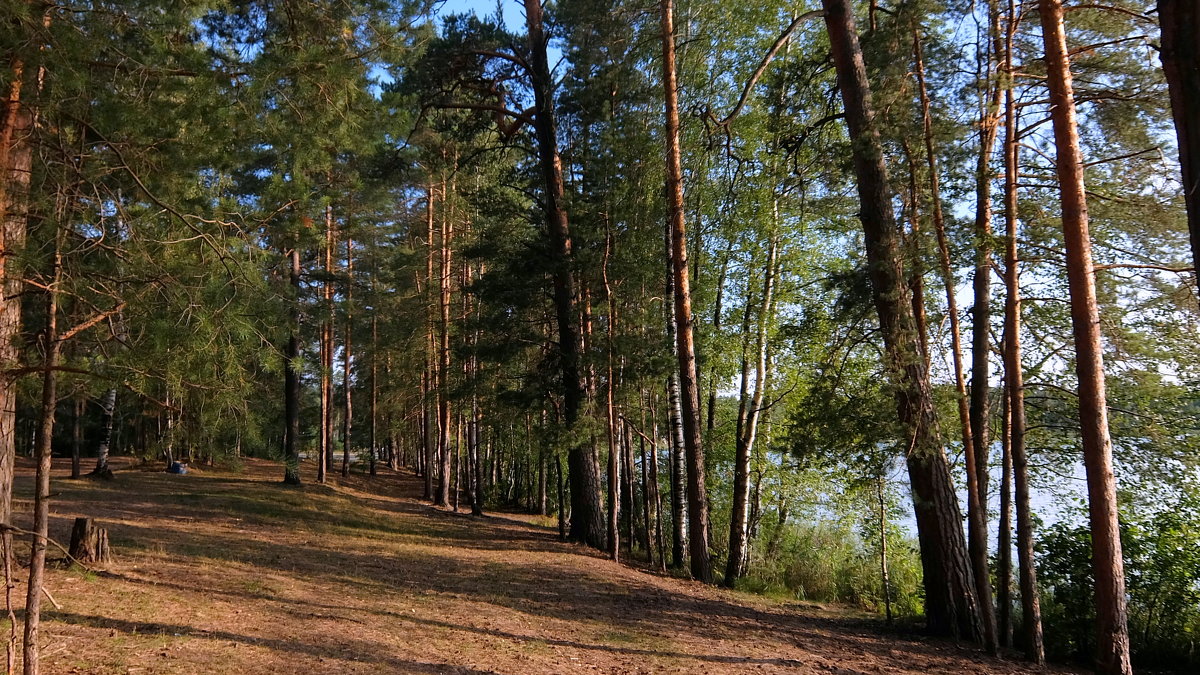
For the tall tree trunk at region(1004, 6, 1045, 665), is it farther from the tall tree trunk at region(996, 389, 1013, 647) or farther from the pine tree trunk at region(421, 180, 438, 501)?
the pine tree trunk at region(421, 180, 438, 501)

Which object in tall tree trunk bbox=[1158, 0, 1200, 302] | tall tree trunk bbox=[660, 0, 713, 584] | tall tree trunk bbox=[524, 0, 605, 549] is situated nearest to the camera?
tall tree trunk bbox=[1158, 0, 1200, 302]

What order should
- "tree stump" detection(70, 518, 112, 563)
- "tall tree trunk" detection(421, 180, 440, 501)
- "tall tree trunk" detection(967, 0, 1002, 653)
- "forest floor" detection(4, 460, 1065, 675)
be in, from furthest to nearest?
"tall tree trunk" detection(421, 180, 440, 501) → "tree stump" detection(70, 518, 112, 563) → "tall tree trunk" detection(967, 0, 1002, 653) → "forest floor" detection(4, 460, 1065, 675)

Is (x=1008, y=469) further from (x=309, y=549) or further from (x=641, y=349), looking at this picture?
(x=309, y=549)

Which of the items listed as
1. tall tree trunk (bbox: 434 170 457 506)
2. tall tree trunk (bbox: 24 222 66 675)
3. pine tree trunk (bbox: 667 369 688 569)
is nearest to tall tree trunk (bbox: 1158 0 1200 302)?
tall tree trunk (bbox: 24 222 66 675)

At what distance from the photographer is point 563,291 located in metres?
13.0

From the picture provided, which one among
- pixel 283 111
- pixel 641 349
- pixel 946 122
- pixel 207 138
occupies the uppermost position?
pixel 946 122

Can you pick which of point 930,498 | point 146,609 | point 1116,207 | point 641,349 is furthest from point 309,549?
point 1116,207

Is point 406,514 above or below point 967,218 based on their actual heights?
below

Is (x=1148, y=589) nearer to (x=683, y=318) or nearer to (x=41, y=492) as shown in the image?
(x=683, y=318)

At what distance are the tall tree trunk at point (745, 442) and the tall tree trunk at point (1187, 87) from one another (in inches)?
320

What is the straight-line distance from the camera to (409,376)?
21.5m

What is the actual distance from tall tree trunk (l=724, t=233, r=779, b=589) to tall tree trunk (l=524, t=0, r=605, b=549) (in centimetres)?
296

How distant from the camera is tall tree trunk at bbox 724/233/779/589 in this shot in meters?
11.1

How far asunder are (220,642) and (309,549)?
551cm
